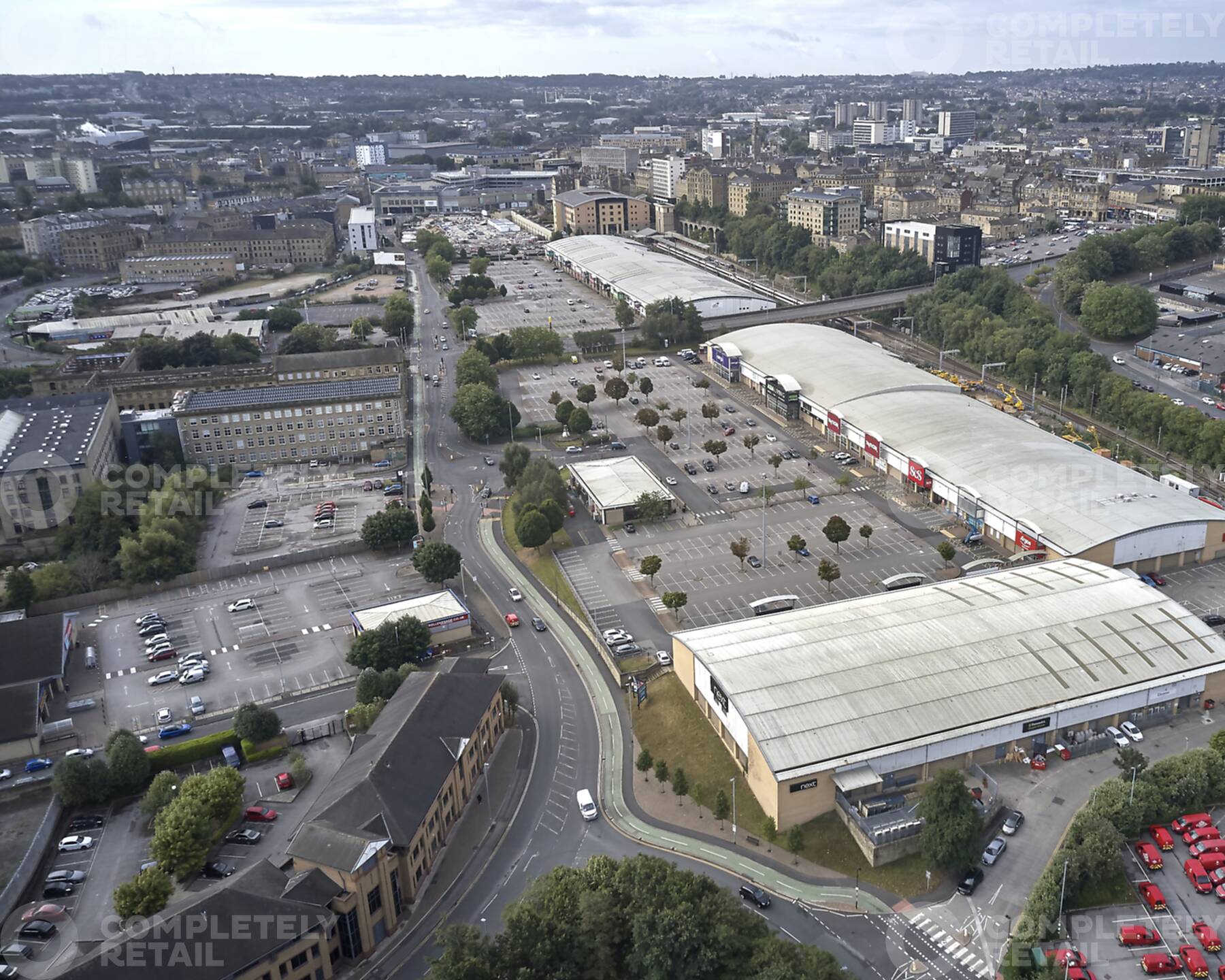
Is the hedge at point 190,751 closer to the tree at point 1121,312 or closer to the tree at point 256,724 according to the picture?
the tree at point 256,724

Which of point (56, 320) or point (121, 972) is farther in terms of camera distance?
point (56, 320)

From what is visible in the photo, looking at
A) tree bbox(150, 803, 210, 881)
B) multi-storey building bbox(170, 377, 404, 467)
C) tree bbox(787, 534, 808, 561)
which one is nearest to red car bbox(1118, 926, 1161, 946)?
tree bbox(787, 534, 808, 561)

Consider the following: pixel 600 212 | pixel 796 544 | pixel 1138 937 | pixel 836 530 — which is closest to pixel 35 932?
pixel 1138 937

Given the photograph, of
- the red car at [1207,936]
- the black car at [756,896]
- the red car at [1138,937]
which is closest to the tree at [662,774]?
the black car at [756,896]

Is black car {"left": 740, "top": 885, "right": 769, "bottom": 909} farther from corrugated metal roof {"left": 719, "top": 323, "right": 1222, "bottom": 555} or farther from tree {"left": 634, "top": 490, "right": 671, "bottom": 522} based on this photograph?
tree {"left": 634, "top": 490, "right": 671, "bottom": 522}

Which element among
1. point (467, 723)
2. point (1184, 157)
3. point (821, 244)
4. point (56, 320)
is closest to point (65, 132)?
point (56, 320)

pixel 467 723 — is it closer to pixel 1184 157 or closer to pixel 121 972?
pixel 121 972
